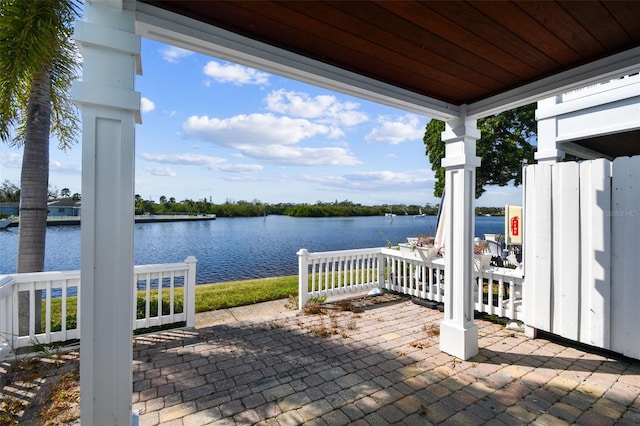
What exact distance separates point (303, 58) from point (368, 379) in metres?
2.77

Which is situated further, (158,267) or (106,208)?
(158,267)

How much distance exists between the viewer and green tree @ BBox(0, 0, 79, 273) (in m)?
2.99

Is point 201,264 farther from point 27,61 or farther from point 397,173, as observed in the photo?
point 397,173

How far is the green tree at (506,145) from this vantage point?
12.0 m

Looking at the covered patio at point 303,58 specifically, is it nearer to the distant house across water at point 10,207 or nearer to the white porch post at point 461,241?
the white porch post at point 461,241

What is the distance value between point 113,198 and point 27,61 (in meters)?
2.96

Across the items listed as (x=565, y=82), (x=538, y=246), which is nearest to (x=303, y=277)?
(x=538, y=246)

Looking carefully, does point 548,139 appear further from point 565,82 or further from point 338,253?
point 338,253

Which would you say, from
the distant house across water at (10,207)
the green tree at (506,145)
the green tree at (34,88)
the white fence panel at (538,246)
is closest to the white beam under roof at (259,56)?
the white fence panel at (538,246)

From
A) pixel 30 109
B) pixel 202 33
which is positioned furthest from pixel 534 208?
pixel 30 109

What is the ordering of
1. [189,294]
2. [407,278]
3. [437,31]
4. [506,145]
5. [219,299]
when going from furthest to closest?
[506,145]
[219,299]
[407,278]
[189,294]
[437,31]

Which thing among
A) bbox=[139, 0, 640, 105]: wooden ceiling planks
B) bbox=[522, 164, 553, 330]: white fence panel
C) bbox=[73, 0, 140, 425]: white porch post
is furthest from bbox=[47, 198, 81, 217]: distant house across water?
bbox=[522, 164, 553, 330]: white fence panel

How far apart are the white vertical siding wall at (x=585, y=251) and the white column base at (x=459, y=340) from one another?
3.34 feet

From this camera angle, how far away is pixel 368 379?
8.86ft
